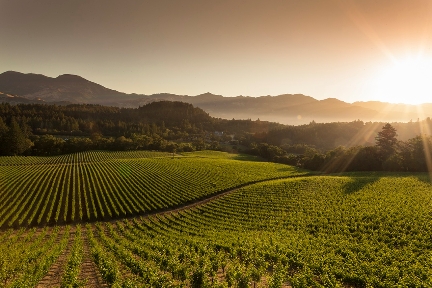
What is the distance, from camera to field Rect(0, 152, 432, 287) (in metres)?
19.8

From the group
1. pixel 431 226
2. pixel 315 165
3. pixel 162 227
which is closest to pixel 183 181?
pixel 162 227

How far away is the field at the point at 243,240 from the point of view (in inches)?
781

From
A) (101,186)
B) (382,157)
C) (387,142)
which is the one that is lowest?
(101,186)

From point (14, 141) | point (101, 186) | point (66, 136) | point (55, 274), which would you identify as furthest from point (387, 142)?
point (66, 136)

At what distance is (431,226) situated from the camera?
29.2 meters

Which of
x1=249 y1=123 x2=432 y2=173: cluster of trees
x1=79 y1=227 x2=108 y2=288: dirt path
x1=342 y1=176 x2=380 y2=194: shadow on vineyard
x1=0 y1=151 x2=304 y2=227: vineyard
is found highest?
x1=249 y1=123 x2=432 y2=173: cluster of trees

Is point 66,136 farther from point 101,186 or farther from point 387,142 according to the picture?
point 387,142

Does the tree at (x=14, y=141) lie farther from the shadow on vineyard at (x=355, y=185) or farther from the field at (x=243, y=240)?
the shadow on vineyard at (x=355, y=185)

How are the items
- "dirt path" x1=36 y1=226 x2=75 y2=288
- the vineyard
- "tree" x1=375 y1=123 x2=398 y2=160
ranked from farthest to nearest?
"tree" x1=375 y1=123 x2=398 y2=160, the vineyard, "dirt path" x1=36 y1=226 x2=75 y2=288

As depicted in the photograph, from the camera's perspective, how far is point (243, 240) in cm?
2927

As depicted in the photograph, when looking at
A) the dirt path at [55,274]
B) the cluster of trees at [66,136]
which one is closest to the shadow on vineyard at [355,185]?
the dirt path at [55,274]

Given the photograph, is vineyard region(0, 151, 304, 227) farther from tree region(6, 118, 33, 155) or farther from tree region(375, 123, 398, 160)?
tree region(375, 123, 398, 160)

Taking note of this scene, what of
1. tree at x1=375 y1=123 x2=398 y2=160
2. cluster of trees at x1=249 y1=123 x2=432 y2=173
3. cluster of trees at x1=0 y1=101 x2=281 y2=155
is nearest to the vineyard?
cluster of trees at x1=0 y1=101 x2=281 y2=155

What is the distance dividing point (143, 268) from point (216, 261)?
6.70m
